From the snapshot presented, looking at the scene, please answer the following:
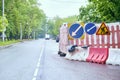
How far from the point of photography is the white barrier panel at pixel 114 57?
1788cm

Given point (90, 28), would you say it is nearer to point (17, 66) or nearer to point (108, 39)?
point (108, 39)

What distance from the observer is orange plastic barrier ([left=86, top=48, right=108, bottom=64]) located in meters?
18.8

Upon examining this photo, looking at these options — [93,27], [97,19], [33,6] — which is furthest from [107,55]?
[33,6]

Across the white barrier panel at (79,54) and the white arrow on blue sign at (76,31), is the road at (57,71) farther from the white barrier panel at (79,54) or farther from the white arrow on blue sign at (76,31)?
the white arrow on blue sign at (76,31)

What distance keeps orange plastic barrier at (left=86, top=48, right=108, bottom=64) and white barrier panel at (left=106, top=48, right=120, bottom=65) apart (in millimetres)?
322

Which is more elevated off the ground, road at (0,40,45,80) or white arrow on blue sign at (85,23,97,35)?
white arrow on blue sign at (85,23,97,35)

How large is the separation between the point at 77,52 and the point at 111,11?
5528 millimetres

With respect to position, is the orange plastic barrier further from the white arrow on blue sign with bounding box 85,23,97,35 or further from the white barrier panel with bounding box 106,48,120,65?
the white arrow on blue sign with bounding box 85,23,97,35

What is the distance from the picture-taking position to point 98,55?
19.6 meters

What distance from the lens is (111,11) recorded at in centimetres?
2542

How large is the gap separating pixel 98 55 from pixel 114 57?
1.61 metres

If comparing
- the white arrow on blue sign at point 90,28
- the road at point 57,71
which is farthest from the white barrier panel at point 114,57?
the white arrow on blue sign at point 90,28

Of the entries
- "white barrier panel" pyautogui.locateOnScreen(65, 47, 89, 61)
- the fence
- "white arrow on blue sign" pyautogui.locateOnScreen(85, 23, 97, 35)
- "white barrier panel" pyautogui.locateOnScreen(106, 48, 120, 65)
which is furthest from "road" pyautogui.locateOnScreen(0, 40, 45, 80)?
"white barrier panel" pyautogui.locateOnScreen(106, 48, 120, 65)

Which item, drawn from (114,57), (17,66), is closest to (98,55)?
(114,57)
